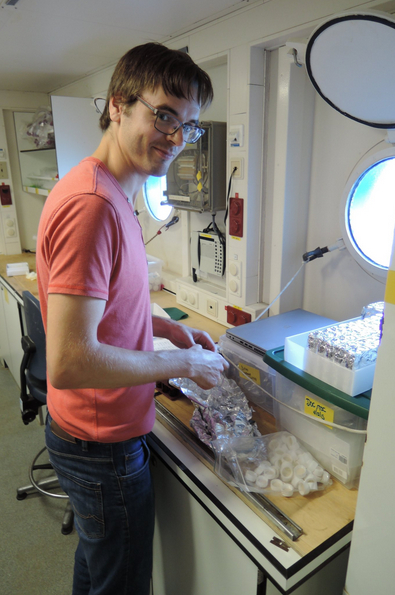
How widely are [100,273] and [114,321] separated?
0.59 ft

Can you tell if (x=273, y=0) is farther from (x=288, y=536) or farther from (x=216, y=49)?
(x=288, y=536)

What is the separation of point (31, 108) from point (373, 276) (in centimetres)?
351

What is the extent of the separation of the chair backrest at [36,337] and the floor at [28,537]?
0.70 m

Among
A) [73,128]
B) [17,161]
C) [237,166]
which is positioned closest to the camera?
[237,166]

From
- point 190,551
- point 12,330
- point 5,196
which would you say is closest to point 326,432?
point 190,551

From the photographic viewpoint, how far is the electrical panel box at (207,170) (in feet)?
6.44

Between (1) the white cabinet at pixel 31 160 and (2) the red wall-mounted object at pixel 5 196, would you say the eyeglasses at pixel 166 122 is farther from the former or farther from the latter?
(2) the red wall-mounted object at pixel 5 196

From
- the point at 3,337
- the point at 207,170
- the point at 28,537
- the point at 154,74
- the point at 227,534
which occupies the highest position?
the point at 154,74

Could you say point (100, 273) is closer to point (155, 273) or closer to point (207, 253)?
point (207, 253)

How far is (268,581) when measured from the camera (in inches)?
37.8

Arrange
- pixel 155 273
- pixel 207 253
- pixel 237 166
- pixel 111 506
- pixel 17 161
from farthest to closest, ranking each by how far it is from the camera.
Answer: pixel 17 161 → pixel 155 273 → pixel 207 253 → pixel 237 166 → pixel 111 506

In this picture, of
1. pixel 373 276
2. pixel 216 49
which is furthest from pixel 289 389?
pixel 216 49

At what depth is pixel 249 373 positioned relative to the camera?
1.47 meters

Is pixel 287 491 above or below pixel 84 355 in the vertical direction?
A: below
